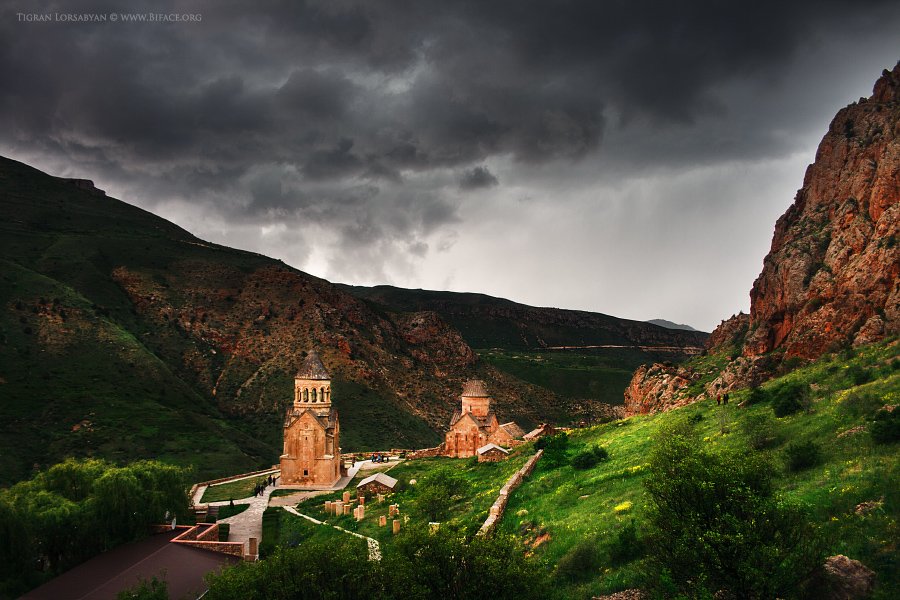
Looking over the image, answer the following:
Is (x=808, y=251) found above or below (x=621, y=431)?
above

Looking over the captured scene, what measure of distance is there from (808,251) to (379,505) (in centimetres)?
3952

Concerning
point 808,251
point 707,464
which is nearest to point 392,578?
point 707,464

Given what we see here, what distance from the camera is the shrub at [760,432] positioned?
61.3 feet

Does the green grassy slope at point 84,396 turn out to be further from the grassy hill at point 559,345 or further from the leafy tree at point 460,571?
the grassy hill at point 559,345

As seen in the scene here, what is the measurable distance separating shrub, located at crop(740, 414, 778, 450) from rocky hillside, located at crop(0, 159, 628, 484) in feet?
158

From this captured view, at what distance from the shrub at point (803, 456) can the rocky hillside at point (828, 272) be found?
1507 cm

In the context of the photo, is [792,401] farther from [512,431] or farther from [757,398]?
[512,431]

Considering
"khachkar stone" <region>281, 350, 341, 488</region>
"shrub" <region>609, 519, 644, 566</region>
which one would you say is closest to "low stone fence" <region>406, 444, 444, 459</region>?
"khachkar stone" <region>281, 350, 341, 488</region>

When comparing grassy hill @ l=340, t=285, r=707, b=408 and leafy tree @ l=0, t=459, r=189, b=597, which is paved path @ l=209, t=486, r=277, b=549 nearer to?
leafy tree @ l=0, t=459, r=189, b=597

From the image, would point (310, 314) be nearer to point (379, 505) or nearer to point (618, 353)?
point (379, 505)

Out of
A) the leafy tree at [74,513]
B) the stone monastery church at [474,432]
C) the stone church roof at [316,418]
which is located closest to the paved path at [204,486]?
the stone church roof at [316,418]

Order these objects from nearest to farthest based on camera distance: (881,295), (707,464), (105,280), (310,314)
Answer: (707,464) → (881,295) → (105,280) → (310,314)

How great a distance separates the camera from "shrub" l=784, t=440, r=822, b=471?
51.6ft

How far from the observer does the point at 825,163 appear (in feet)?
182
